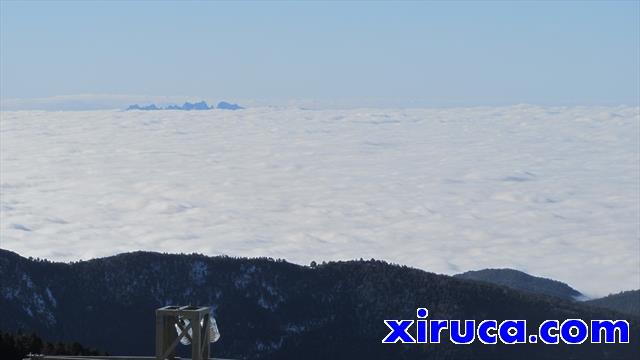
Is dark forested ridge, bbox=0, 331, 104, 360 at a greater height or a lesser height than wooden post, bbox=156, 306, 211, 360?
greater

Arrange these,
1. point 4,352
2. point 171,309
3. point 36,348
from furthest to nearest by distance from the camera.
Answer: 1. point 36,348
2. point 4,352
3. point 171,309

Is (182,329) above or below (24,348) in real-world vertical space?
below

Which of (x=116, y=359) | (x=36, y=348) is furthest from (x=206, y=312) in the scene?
(x=36, y=348)

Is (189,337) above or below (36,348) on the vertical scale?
below

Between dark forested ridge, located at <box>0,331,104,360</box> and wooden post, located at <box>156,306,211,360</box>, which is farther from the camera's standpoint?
dark forested ridge, located at <box>0,331,104,360</box>

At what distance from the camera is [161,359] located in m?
47.6

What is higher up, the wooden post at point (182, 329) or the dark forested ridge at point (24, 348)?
Answer: the dark forested ridge at point (24, 348)

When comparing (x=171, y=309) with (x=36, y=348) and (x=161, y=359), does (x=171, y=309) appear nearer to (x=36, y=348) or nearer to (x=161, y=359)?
(x=161, y=359)

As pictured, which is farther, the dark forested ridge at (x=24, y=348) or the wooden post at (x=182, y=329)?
the dark forested ridge at (x=24, y=348)

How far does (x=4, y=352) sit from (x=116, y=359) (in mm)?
91247

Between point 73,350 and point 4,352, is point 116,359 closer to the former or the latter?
point 4,352

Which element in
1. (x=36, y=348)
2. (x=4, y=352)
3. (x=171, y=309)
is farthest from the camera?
(x=36, y=348)

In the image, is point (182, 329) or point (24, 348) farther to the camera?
point (24, 348)

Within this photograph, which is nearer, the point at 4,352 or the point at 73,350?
the point at 4,352
